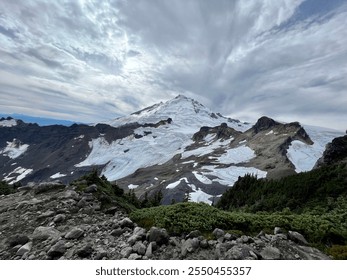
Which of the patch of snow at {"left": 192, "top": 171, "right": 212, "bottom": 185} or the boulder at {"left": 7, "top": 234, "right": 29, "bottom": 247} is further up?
the boulder at {"left": 7, "top": 234, "right": 29, "bottom": 247}

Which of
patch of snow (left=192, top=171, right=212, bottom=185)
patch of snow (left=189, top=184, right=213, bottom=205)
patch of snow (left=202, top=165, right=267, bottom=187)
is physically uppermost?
patch of snow (left=202, top=165, right=267, bottom=187)

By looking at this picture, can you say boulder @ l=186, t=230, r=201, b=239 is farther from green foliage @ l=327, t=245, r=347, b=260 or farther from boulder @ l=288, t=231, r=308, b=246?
green foliage @ l=327, t=245, r=347, b=260

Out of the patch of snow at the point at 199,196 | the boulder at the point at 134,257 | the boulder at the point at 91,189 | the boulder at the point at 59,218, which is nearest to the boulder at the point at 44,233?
the boulder at the point at 59,218

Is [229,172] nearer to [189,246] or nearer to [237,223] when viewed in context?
[237,223]

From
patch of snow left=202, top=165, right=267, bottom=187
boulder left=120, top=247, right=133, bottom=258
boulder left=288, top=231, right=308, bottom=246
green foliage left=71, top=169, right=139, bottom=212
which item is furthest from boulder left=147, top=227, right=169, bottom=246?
patch of snow left=202, top=165, right=267, bottom=187

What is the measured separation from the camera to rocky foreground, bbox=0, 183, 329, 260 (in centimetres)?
873

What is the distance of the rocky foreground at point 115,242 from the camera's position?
873 cm

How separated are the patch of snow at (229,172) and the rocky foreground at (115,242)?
5712 inches

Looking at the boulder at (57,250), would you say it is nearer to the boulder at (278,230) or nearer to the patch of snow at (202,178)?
the boulder at (278,230)

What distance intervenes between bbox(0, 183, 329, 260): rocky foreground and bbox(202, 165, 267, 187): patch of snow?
145m

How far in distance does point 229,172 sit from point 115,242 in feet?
569

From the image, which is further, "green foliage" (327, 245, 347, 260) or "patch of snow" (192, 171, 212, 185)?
"patch of snow" (192, 171, 212, 185)

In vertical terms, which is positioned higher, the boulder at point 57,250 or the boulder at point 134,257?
the boulder at point 134,257

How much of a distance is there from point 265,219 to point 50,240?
27.1 feet
